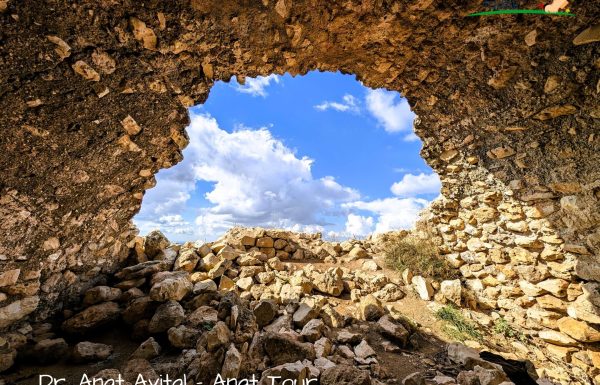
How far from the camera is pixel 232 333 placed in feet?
9.40

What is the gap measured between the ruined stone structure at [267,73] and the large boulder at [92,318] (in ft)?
1.13

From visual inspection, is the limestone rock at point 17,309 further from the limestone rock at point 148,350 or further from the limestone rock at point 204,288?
the limestone rock at point 204,288

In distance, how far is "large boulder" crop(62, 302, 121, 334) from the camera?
112 inches

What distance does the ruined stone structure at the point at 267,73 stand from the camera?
88.7 inches

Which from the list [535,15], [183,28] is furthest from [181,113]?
[535,15]

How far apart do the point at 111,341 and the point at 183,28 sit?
10.5 ft

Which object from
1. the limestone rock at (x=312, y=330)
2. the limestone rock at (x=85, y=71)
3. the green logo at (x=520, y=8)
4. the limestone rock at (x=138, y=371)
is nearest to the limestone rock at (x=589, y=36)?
the green logo at (x=520, y=8)

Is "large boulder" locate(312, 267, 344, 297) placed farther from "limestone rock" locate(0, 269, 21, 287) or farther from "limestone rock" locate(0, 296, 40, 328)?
"limestone rock" locate(0, 269, 21, 287)

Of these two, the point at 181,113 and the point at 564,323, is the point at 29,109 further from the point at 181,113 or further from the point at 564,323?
the point at 564,323

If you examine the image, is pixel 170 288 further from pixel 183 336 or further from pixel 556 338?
pixel 556 338

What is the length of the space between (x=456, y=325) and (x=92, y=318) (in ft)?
15.6

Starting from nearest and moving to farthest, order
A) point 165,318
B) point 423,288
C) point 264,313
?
point 165,318 < point 264,313 < point 423,288

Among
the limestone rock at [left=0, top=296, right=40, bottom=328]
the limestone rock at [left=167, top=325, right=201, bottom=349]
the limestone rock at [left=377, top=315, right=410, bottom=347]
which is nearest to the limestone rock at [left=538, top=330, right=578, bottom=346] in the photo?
the limestone rock at [left=377, top=315, right=410, bottom=347]

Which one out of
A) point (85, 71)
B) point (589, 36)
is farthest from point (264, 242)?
point (589, 36)
